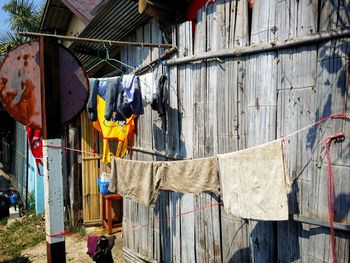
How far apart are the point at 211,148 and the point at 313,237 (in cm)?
160

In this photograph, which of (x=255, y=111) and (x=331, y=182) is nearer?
(x=331, y=182)

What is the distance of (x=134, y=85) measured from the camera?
478 cm

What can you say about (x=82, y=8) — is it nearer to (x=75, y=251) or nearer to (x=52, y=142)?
(x=75, y=251)

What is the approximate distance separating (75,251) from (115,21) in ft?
17.6

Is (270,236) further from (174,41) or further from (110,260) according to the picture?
(174,41)

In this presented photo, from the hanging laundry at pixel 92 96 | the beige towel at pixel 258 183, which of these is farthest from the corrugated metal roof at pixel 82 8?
the beige towel at pixel 258 183

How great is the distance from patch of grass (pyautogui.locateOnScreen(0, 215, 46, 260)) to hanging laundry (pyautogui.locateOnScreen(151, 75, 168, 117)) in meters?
5.47

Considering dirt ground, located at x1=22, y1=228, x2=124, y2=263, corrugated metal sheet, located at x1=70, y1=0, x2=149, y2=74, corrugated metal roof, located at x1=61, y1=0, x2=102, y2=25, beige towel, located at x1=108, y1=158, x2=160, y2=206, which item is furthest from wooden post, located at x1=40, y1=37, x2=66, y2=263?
corrugated metal roof, located at x1=61, y1=0, x2=102, y2=25

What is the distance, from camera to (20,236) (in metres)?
8.91

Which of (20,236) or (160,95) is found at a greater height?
(160,95)

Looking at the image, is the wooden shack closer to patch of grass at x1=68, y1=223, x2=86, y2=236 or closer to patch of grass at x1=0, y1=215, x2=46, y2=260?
patch of grass at x1=68, y1=223, x2=86, y2=236

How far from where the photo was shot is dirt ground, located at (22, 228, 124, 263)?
7.42 metres

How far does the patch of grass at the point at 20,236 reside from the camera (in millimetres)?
8046

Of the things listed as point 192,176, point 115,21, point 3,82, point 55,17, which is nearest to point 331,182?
point 192,176
